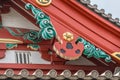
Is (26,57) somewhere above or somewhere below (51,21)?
below

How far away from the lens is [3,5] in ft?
26.5

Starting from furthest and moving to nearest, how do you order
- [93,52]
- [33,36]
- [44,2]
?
[33,36] → [44,2] → [93,52]

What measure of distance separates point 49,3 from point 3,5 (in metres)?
0.77

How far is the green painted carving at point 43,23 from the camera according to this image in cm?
751

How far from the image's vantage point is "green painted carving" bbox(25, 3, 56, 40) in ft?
24.6

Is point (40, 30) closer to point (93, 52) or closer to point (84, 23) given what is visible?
point (84, 23)

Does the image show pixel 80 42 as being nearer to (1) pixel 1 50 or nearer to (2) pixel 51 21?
(2) pixel 51 21

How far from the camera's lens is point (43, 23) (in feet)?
24.8

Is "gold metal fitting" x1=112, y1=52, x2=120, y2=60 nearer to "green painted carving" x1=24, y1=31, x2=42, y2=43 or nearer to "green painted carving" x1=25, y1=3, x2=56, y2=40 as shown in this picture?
"green painted carving" x1=25, y1=3, x2=56, y2=40

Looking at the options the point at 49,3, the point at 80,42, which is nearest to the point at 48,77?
Result: the point at 80,42

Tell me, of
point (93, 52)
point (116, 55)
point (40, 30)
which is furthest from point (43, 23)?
point (116, 55)

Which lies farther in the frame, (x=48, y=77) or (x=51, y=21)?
(x=51, y=21)

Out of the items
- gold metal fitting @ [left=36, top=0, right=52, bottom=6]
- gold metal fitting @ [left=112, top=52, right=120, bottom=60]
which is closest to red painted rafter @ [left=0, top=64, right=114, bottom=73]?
gold metal fitting @ [left=112, top=52, right=120, bottom=60]

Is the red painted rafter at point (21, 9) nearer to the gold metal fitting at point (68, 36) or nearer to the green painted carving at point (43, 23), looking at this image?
the green painted carving at point (43, 23)
